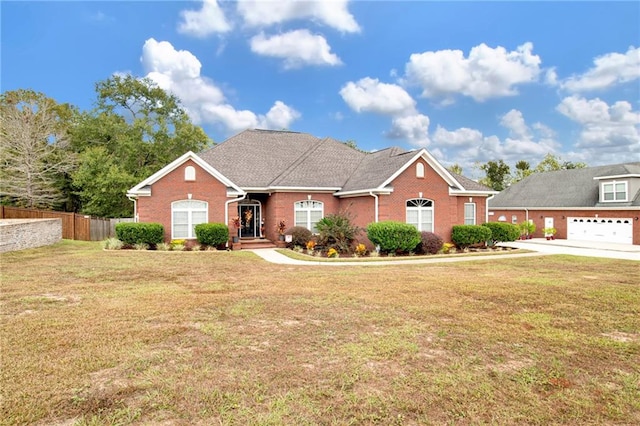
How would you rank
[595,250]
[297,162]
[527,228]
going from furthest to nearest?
1. [527,228]
2. [297,162]
3. [595,250]

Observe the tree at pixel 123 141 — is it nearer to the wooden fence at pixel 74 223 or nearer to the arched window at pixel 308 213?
the wooden fence at pixel 74 223

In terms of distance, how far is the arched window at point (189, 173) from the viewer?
21.0 metres

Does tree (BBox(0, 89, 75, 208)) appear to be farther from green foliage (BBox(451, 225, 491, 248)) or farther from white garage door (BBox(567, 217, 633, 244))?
white garage door (BBox(567, 217, 633, 244))

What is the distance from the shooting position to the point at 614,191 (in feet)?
94.3

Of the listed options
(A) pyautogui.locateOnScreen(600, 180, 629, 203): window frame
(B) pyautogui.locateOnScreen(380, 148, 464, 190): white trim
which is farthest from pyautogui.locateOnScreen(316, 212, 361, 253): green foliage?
(A) pyautogui.locateOnScreen(600, 180, 629, 203): window frame

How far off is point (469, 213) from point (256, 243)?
13.7 meters

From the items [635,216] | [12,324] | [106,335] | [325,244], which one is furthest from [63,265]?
[635,216]

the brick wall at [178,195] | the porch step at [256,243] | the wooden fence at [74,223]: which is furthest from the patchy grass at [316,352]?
the wooden fence at [74,223]

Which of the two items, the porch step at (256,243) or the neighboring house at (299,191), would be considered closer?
the neighboring house at (299,191)

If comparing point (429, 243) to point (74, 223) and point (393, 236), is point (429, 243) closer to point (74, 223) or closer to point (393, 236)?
point (393, 236)

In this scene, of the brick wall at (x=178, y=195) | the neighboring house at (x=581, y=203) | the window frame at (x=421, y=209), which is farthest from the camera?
the neighboring house at (x=581, y=203)

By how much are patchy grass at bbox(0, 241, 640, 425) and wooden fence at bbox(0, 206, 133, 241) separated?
1641cm

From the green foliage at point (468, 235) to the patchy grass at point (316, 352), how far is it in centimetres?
1072

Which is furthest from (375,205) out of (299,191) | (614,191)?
(614,191)
